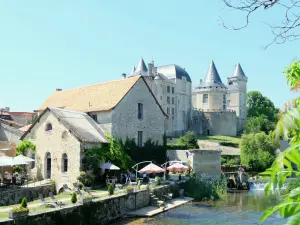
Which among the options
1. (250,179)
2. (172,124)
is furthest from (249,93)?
(250,179)

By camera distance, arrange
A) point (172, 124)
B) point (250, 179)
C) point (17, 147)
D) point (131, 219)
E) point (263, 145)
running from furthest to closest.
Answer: point (172, 124) → point (263, 145) → point (250, 179) → point (17, 147) → point (131, 219)

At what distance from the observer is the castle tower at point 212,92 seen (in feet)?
286

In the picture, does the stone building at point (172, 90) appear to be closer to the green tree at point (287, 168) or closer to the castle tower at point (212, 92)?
the castle tower at point (212, 92)

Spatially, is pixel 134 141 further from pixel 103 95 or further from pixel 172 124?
pixel 172 124

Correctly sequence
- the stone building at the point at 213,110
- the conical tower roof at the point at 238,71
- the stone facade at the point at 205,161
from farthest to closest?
the conical tower roof at the point at 238,71 → the stone building at the point at 213,110 → the stone facade at the point at 205,161

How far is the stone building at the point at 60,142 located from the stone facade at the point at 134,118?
1426 millimetres

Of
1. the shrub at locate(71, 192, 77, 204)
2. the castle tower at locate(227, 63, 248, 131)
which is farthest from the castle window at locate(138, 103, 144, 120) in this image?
the castle tower at locate(227, 63, 248, 131)

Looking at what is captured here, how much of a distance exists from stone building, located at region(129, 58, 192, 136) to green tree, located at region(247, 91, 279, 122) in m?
24.6

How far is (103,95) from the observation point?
1344 inches

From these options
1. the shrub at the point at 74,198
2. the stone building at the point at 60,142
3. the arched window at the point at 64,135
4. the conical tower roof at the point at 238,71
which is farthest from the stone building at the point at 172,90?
the shrub at the point at 74,198

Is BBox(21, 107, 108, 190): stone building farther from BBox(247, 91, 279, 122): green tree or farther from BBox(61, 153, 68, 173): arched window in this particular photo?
BBox(247, 91, 279, 122): green tree

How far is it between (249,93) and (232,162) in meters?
55.8

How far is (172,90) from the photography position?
250ft

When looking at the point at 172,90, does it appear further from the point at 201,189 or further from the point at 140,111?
the point at 201,189
